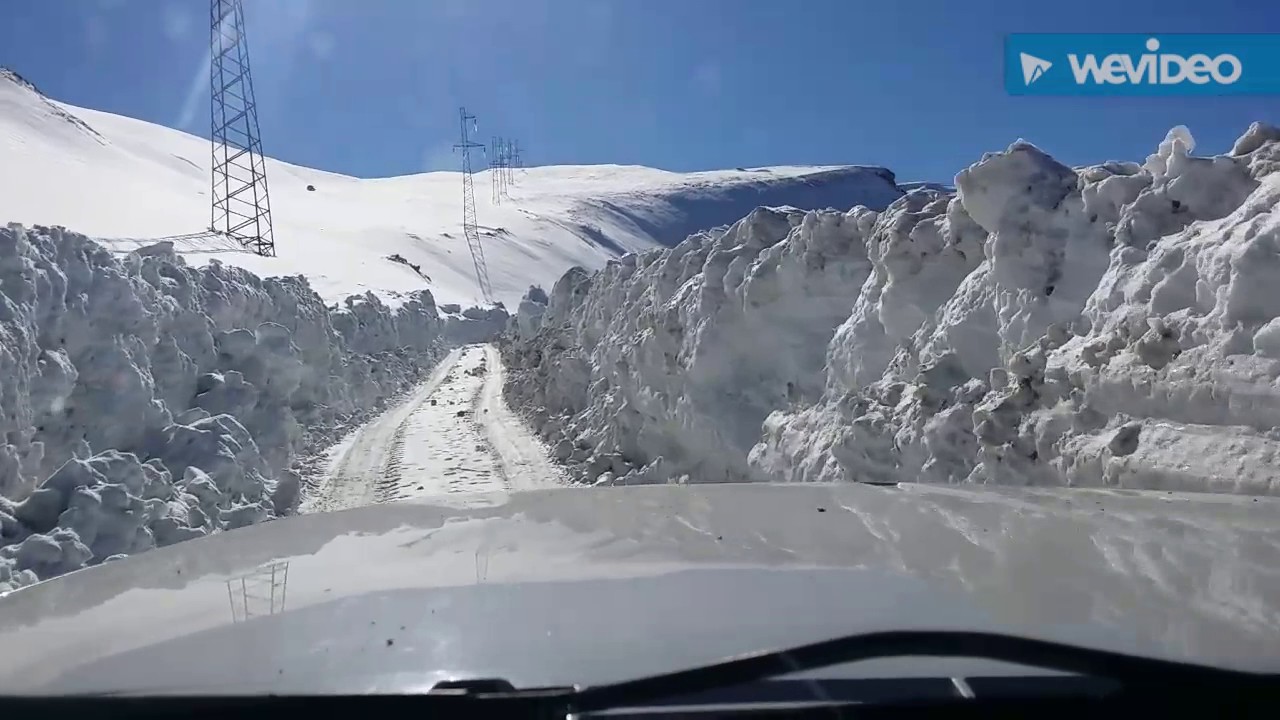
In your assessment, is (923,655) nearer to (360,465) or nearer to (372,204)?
(360,465)

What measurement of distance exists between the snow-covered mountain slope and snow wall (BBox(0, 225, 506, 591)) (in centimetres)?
1608

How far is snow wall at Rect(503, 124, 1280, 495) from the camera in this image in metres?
4.14

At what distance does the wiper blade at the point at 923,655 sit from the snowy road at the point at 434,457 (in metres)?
4.75

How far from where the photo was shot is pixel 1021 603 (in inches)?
87.4

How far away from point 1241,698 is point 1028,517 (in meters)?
1.73

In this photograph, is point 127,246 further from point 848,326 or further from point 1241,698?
point 1241,698

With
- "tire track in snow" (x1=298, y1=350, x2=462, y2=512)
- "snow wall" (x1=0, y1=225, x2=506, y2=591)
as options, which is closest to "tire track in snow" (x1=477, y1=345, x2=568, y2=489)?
"tire track in snow" (x1=298, y1=350, x2=462, y2=512)

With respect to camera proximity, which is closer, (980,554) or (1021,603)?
(1021,603)

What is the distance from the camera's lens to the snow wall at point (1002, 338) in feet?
13.6

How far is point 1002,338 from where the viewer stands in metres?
5.99

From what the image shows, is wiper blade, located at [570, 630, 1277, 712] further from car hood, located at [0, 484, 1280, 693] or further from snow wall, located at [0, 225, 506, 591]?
snow wall, located at [0, 225, 506, 591]

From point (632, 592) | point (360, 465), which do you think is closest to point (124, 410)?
point (360, 465)

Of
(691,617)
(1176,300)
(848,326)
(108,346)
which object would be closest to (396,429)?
(108,346)

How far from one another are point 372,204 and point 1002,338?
305 ft
